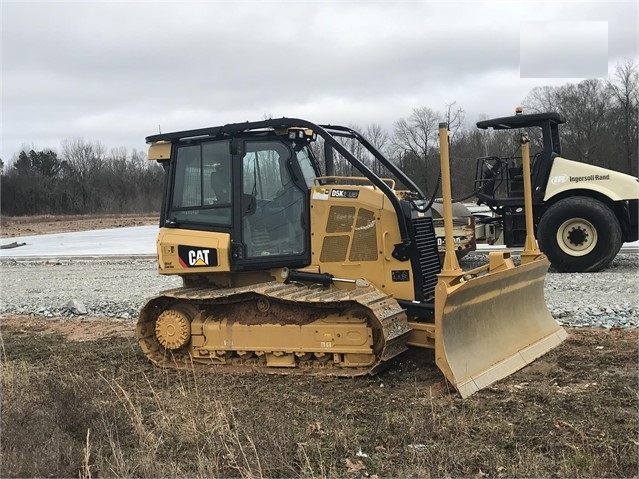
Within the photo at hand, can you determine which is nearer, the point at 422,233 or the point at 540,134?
the point at 422,233

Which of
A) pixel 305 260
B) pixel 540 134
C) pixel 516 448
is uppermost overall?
pixel 540 134

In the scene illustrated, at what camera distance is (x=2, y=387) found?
19.3 feet

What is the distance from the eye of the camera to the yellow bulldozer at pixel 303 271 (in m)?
6.32

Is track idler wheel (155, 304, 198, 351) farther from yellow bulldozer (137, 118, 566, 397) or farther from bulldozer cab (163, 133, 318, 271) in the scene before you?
bulldozer cab (163, 133, 318, 271)

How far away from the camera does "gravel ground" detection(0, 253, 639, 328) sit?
888 centimetres

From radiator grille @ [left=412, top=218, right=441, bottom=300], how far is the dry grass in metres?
0.78

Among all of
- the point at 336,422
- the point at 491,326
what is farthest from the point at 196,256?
the point at 491,326

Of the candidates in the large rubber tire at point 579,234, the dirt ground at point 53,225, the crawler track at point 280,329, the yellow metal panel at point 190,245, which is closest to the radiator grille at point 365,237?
the crawler track at point 280,329

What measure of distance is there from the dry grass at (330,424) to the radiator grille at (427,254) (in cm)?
78

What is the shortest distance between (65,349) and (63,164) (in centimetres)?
7844

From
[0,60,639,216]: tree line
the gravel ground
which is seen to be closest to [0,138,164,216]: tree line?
[0,60,639,216]: tree line

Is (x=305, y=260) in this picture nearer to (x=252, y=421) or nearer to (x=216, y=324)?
(x=216, y=324)

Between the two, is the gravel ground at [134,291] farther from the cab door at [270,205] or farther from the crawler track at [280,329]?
the cab door at [270,205]

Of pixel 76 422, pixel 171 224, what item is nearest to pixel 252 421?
pixel 76 422
